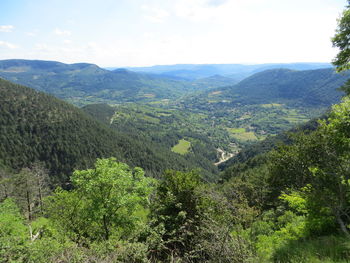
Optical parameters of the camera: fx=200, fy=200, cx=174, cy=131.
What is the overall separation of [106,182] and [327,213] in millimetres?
14337

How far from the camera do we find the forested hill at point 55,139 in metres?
121

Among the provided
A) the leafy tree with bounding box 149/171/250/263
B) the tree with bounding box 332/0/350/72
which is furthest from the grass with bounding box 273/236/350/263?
the tree with bounding box 332/0/350/72

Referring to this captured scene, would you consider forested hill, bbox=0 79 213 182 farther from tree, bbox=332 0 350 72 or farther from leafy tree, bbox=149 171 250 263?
tree, bbox=332 0 350 72

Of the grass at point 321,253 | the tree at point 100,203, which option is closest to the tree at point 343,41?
the grass at point 321,253

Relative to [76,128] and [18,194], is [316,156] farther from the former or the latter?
[76,128]

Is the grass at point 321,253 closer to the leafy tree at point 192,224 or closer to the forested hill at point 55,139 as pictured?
the leafy tree at point 192,224

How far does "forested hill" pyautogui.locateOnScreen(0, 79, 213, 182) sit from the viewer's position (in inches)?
4764

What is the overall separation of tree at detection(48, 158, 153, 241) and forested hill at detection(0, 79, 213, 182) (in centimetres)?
10496

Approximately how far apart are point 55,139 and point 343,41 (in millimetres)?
148288

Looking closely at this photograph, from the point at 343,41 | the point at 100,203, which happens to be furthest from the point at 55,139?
the point at 343,41

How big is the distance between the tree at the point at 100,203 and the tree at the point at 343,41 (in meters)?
17.6

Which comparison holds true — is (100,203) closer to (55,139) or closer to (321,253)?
(321,253)

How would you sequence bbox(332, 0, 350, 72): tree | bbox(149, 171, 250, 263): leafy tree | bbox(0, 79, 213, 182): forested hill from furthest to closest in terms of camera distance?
1. bbox(0, 79, 213, 182): forested hill
2. bbox(332, 0, 350, 72): tree
3. bbox(149, 171, 250, 263): leafy tree

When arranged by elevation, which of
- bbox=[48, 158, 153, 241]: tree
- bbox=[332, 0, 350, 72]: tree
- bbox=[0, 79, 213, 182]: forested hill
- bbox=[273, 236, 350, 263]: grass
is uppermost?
bbox=[332, 0, 350, 72]: tree
